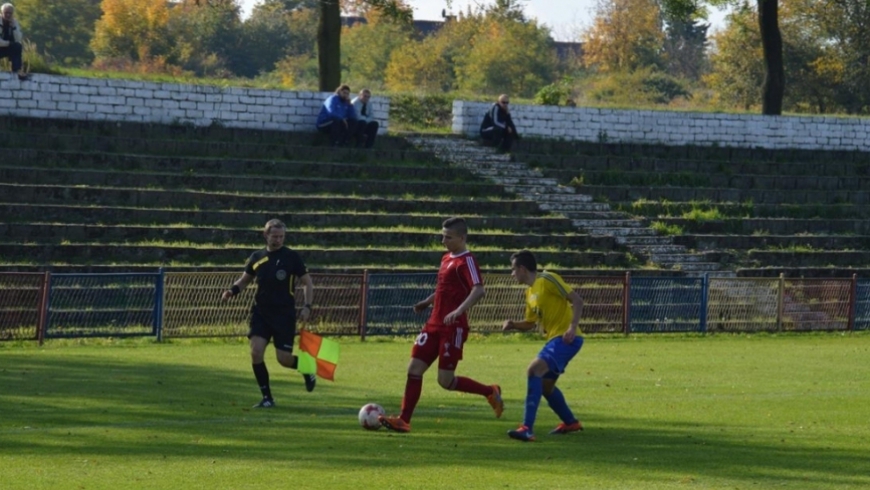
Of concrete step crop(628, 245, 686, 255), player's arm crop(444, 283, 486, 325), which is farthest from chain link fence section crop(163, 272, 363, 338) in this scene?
player's arm crop(444, 283, 486, 325)

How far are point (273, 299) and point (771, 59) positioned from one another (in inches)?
1256

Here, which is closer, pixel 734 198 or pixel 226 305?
pixel 226 305

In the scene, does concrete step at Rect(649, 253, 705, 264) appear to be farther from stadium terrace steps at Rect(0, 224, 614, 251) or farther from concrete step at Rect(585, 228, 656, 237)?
stadium terrace steps at Rect(0, 224, 614, 251)

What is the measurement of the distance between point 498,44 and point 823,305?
2449 inches

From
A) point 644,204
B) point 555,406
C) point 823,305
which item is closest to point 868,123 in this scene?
point 644,204

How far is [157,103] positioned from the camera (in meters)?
32.7

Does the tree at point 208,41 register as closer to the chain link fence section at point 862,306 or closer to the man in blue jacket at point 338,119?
the man in blue jacket at point 338,119

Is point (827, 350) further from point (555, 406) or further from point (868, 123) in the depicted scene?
point (868, 123)

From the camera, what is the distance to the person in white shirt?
33.2 meters

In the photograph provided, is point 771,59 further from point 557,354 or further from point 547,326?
point 557,354

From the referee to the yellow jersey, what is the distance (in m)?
2.70

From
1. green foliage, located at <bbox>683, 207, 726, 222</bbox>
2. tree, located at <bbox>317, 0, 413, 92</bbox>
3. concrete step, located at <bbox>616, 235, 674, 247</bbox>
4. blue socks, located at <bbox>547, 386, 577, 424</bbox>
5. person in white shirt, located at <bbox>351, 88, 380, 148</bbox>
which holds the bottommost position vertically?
blue socks, located at <bbox>547, 386, 577, 424</bbox>

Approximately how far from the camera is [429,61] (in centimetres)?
8900

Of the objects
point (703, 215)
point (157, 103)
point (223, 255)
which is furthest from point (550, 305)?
point (703, 215)
